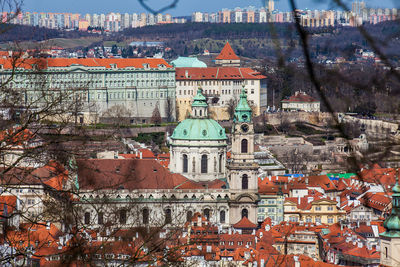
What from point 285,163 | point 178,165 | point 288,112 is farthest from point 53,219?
point 288,112

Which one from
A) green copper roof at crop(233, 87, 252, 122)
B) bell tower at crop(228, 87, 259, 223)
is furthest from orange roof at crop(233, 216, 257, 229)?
green copper roof at crop(233, 87, 252, 122)

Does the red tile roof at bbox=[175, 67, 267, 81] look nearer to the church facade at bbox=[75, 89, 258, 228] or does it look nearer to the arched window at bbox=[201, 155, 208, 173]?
the church facade at bbox=[75, 89, 258, 228]

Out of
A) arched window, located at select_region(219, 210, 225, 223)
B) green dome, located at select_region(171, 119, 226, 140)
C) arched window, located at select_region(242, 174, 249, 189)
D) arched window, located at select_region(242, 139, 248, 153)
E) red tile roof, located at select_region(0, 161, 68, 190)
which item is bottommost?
arched window, located at select_region(219, 210, 225, 223)

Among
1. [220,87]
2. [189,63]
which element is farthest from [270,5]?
[189,63]

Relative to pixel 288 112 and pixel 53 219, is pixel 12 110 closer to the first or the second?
pixel 53 219

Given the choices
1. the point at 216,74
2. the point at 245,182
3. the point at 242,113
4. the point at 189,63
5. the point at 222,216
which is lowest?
the point at 222,216

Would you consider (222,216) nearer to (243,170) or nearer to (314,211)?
(243,170)
